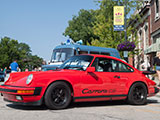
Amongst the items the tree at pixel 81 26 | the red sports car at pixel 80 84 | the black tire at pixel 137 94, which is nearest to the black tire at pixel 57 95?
the red sports car at pixel 80 84

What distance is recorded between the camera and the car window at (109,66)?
22.7 ft

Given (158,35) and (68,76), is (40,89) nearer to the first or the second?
(68,76)

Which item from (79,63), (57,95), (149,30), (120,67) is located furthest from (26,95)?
(149,30)

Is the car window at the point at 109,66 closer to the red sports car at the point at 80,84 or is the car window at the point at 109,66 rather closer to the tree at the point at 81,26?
the red sports car at the point at 80,84

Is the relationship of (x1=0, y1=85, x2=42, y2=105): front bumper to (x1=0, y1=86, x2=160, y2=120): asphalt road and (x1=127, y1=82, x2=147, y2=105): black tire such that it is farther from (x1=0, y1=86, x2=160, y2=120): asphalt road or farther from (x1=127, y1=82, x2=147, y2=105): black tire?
(x1=127, y1=82, x2=147, y2=105): black tire

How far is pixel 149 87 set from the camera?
747cm

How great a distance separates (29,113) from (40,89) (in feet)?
1.83

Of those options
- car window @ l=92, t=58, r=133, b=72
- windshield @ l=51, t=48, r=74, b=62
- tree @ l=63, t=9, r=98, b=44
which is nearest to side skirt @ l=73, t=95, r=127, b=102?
car window @ l=92, t=58, r=133, b=72

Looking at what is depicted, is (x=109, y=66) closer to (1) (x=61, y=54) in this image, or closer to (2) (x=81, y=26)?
(1) (x=61, y=54)

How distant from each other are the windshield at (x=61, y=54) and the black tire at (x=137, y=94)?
7796mm

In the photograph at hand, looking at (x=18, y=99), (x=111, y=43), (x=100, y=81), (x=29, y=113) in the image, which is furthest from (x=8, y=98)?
(x=111, y=43)

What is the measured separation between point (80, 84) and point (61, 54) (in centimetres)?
897

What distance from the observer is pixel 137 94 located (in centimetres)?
729

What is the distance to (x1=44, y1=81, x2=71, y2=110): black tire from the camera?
591cm
